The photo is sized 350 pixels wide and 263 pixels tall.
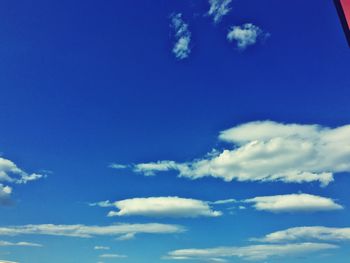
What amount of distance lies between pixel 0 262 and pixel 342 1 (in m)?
17.1

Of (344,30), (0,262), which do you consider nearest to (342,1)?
(344,30)

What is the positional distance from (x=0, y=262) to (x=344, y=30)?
55.3 ft

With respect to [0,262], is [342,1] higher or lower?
higher

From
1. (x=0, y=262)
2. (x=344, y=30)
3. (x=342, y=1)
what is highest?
(x=342, y=1)

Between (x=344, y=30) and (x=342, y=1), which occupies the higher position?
(x=342, y=1)

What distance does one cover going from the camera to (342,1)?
7.40 metres

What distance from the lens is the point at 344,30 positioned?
7.27 metres

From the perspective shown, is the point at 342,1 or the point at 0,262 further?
the point at 0,262

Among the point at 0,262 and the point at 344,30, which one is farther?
the point at 0,262

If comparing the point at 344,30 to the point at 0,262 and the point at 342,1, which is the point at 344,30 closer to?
the point at 342,1

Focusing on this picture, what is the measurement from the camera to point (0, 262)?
1650 centimetres

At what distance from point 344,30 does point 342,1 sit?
0.65 m
